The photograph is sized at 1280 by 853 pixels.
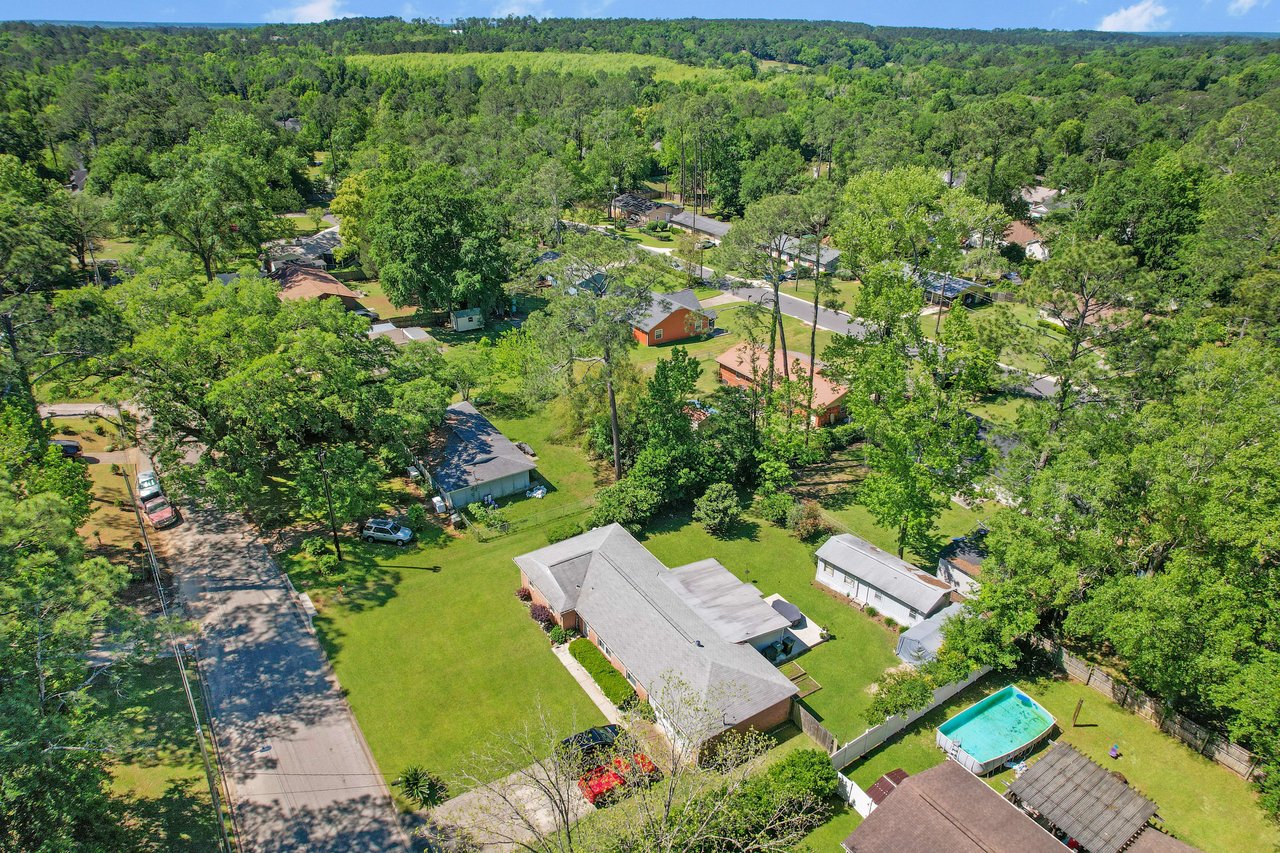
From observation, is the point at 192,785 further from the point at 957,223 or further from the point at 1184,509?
the point at 957,223

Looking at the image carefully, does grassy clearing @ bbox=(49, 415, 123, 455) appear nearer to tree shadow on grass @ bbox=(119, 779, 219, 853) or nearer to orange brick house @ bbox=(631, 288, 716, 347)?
tree shadow on grass @ bbox=(119, 779, 219, 853)

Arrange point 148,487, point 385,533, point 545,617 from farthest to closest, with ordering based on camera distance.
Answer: point 148,487 → point 385,533 → point 545,617

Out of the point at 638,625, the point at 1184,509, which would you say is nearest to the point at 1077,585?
the point at 1184,509

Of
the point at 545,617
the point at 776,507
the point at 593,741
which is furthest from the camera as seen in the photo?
the point at 776,507

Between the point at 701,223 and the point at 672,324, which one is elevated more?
the point at 701,223

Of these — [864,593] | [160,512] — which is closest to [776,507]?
[864,593]

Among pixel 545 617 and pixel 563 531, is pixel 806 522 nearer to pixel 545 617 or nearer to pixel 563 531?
pixel 563 531
